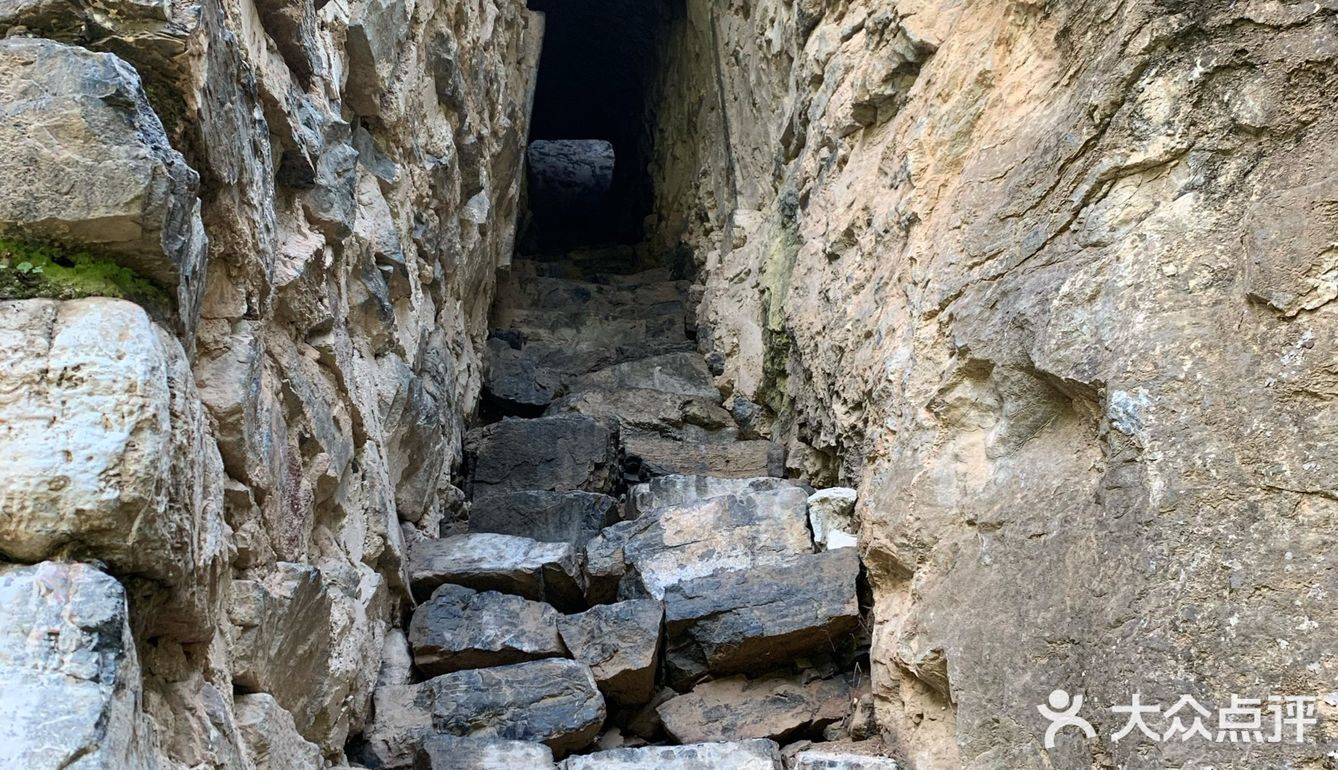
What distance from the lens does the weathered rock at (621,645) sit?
3326 millimetres

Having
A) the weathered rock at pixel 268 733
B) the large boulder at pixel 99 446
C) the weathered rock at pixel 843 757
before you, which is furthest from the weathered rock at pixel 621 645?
the large boulder at pixel 99 446

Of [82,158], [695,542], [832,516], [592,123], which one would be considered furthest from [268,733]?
[592,123]

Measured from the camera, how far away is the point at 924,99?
3.67m

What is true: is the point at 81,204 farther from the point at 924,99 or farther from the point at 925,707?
the point at 924,99

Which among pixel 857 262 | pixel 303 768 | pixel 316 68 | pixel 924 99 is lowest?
pixel 303 768

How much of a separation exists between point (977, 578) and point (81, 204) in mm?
2144

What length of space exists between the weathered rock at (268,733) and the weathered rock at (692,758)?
0.88 metres

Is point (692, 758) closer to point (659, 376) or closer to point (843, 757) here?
point (843, 757)

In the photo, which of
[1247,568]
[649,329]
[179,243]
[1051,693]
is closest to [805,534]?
[1051,693]

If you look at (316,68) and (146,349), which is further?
(316,68)

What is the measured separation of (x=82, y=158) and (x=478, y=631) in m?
2.20

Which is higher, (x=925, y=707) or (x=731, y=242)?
(x=731, y=242)

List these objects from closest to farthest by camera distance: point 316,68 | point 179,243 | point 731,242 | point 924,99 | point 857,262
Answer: point 179,243 < point 316,68 < point 924,99 < point 857,262 < point 731,242

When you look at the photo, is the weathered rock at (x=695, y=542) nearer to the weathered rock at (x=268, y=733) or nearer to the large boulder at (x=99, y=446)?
the weathered rock at (x=268, y=733)
